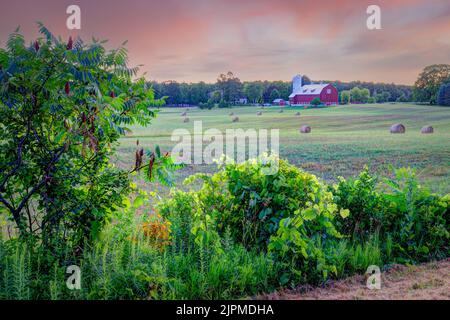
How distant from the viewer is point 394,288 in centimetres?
433

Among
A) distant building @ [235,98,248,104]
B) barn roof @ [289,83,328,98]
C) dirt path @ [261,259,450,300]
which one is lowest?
dirt path @ [261,259,450,300]

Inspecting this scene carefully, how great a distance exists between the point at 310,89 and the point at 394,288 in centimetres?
6944

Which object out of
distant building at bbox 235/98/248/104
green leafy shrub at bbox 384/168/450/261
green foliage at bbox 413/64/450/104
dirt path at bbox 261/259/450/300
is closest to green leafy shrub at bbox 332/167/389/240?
green leafy shrub at bbox 384/168/450/261

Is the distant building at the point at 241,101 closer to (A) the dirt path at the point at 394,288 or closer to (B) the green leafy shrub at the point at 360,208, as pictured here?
(B) the green leafy shrub at the point at 360,208

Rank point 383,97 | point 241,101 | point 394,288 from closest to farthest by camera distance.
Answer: point 394,288 → point 383,97 → point 241,101

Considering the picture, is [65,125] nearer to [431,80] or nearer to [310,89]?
[431,80]

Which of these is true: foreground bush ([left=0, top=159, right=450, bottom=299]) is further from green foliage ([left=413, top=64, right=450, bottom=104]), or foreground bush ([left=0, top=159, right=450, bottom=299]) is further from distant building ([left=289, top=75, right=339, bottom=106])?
distant building ([left=289, top=75, right=339, bottom=106])

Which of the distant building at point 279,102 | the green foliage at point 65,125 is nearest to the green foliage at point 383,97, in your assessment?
the distant building at point 279,102

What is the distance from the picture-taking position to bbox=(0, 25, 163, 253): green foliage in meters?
4.21

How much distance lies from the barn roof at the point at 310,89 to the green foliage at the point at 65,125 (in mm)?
67351

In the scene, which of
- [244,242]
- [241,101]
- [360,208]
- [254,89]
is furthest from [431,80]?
[244,242]

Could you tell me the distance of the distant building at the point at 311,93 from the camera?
229 ft

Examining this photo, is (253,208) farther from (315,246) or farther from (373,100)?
(373,100)
